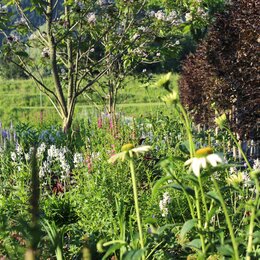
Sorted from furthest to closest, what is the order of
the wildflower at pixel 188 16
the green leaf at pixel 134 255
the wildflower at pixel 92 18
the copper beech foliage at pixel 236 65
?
1. the wildflower at pixel 92 18
2. the wildflower at pixel 188 16
3. the copper beech foliage at pixel 236 65
4. the green leaf at pixel 134 255

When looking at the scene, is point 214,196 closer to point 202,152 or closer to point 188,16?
point 202,152

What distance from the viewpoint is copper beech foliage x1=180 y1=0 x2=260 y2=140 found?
6172 millimetres

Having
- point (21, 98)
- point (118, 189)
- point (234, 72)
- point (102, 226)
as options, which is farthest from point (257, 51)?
point (21, 98)

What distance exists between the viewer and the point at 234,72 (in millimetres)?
7164

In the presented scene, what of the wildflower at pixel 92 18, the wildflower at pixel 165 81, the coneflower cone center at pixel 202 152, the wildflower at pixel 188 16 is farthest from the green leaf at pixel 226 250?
the wildflower at pixel 92 18

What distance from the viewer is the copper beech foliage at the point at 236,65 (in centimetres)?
617

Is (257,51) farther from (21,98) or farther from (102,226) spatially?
(21,98)

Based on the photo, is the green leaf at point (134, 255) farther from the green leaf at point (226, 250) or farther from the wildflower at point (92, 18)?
the wildflower at point (92, 18)

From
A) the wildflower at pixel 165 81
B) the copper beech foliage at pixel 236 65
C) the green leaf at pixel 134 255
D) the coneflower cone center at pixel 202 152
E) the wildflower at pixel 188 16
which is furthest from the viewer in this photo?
the wildflower at pixel 188 16

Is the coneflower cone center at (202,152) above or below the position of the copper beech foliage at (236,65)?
below

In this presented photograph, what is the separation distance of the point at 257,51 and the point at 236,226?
3209 millimetres

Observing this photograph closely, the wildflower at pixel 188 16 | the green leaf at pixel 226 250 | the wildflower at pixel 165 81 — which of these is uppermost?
the wildflower at pixel 188 16

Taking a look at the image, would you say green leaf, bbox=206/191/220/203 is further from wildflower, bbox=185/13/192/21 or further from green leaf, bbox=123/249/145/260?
wildflower, bbox=185/13/192/21

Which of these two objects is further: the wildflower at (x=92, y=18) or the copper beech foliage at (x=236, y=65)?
the wildflower at (x=92, y=18)
